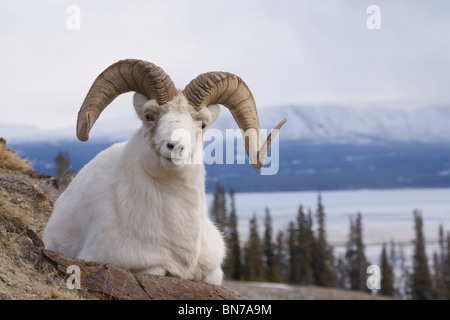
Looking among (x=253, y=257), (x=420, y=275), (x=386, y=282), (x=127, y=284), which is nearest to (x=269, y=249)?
(x=253, y=257)

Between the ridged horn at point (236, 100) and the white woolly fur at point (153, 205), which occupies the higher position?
the ridged horn at point (236, 100)

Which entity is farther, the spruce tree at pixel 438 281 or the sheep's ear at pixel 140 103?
the spruce tree at pixel 438 281

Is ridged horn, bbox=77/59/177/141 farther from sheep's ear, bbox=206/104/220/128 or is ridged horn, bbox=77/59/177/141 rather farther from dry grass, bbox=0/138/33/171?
dry grass, bbox=0/138/33/171

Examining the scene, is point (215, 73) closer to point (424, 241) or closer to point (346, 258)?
point (424, 241)

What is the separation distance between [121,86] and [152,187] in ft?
5.90

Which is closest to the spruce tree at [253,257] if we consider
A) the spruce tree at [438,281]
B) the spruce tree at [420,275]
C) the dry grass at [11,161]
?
the spruce tree at [420,275]

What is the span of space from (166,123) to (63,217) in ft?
9.12

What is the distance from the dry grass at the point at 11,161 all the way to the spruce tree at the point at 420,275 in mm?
76326

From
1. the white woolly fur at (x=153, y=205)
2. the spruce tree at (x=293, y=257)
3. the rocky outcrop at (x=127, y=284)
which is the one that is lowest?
the rocky outcrop at (x=127, y=284)

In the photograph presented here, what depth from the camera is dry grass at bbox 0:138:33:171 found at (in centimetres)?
1616

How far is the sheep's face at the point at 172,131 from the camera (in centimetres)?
832

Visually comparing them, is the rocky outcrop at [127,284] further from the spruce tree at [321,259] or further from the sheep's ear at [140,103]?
the spruce tree at [321,259]
